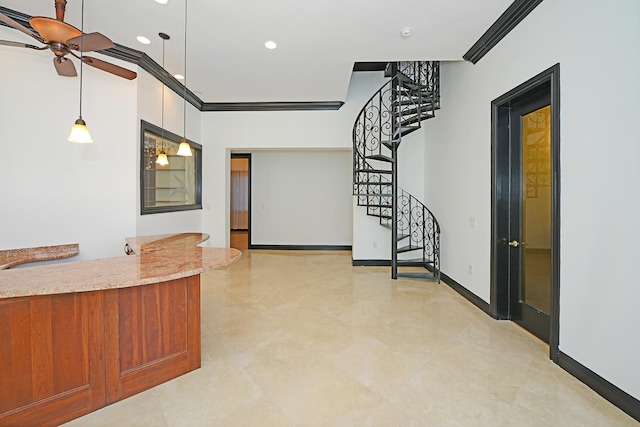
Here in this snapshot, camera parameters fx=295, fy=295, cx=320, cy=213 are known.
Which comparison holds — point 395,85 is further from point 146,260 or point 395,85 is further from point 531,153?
point 146,260

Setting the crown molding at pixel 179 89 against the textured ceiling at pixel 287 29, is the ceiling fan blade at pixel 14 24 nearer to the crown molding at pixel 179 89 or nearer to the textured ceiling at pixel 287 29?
the textured ceiling at pixel 287 29

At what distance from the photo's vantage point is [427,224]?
18.0ft

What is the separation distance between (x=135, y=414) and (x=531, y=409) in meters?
2.54

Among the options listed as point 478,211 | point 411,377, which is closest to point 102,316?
point 411,377

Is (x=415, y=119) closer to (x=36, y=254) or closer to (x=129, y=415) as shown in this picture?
(x=129, y=415)

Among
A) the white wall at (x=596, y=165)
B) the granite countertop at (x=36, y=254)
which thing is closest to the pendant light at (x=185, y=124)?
the granite countertop at (x=36, y=254)

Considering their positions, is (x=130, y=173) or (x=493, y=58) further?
(x=130, y=173)

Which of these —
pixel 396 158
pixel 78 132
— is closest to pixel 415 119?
pixel 396 158

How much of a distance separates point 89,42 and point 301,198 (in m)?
5.91

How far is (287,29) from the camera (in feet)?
10.9

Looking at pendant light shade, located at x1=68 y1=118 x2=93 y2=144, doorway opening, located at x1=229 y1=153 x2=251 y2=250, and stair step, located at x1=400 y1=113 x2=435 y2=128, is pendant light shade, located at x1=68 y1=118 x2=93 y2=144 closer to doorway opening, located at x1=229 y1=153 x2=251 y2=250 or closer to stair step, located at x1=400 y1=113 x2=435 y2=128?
stair step, located at x1=400 y1=113 x2=435 y2=128

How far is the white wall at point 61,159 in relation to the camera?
310 centimetres

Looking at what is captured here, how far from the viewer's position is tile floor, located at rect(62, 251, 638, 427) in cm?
185

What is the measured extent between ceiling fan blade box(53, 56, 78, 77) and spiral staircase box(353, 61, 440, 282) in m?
3.68
